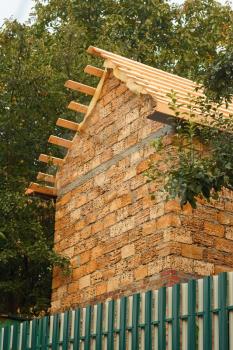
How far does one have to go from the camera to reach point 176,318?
7195mm

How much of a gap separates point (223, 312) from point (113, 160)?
622cm

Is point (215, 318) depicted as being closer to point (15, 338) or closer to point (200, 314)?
point (200, 314)

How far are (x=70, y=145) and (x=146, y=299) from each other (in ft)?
22.8

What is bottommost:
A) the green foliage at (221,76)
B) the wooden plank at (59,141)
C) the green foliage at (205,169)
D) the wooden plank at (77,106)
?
the green foliage at (205,169)

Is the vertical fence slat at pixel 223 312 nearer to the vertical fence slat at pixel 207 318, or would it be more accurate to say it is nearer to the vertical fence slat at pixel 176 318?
the vertical fence slat at pixel 207 318

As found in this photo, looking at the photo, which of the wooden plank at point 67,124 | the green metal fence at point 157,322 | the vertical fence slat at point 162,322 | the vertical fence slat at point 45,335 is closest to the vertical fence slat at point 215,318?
the green metal fence at point 157,322

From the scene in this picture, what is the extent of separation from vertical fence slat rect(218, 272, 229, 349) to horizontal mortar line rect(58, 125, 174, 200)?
4758 millimetres

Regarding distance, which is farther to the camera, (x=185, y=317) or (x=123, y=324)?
(x=123, y=324)

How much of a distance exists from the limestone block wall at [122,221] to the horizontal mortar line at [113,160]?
2 cm

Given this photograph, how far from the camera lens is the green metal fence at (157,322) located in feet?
22.0

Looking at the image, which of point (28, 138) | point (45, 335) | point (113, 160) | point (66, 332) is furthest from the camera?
point (28, 138)

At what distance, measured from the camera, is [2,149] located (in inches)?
650

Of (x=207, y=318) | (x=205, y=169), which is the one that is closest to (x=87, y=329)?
(x=207, y=318)

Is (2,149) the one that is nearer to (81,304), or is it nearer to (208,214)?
(81,304)
